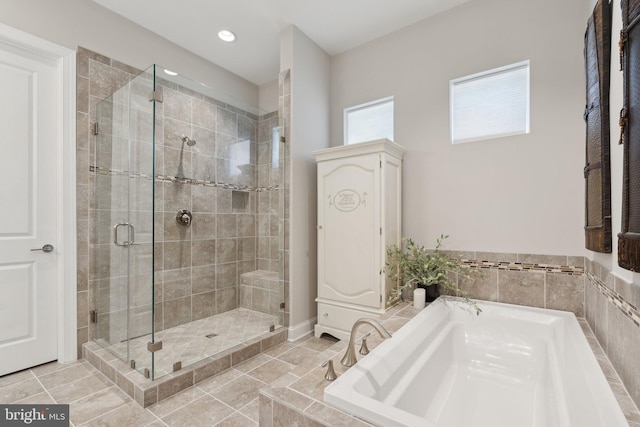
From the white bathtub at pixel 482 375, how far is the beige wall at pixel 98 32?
2636 mm

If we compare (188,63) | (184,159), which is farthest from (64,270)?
(188,63)

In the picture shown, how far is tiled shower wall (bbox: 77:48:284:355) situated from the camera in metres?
2.37

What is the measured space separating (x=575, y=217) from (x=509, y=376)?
45.9 inches

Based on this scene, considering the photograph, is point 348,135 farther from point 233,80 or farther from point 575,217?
point 575,217

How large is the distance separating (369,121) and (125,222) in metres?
2.38

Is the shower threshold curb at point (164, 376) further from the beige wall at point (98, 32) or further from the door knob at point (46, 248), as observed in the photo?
the beige wall at point (98, 32)

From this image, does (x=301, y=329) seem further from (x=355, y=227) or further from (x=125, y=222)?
(x=125, y=222)

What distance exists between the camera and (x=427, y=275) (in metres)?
2.36

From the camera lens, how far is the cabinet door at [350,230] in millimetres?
2488

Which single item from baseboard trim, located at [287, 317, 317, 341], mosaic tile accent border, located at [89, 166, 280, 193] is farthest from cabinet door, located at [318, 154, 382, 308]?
mosaic tile accent border, located at [89, 166, 280, 193]

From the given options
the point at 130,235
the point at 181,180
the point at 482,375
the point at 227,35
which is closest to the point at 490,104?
the point at 482,375

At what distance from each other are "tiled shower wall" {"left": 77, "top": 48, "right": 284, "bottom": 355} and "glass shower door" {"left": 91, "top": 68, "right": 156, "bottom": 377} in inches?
3.4

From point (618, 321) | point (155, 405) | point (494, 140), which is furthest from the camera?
point (494, 140)

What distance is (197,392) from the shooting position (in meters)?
1.88
